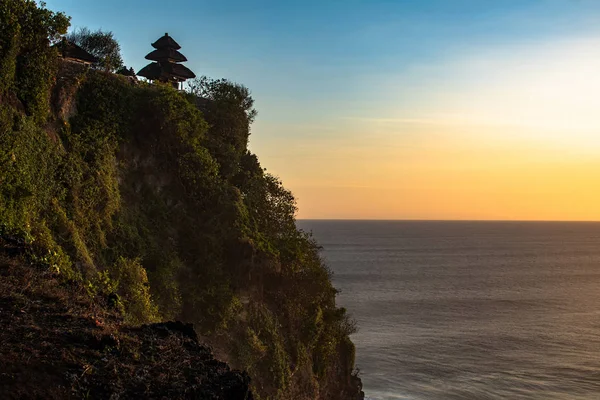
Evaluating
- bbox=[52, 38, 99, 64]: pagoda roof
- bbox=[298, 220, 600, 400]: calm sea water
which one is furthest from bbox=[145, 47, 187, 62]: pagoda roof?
bbox=[298, 220, 600, 400]: calm sea water

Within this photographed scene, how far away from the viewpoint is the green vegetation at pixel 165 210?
20.7 m

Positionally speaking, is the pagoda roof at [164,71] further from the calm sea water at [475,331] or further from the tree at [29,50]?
the calm sea water at [475,331]

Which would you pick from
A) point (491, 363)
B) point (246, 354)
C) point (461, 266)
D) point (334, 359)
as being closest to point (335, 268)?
point (461, 266)

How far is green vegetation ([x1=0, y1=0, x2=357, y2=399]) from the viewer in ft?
67.9

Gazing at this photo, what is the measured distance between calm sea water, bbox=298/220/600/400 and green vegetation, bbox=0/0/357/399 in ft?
59.9

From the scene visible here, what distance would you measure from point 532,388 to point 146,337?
4499 cm

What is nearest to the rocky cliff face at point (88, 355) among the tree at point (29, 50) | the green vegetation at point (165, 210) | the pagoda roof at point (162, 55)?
the green vegetation at point (165, 210)

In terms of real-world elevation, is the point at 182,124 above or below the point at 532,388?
above

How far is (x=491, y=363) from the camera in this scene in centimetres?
5441

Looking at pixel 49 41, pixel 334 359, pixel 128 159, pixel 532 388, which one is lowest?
pixel 532 388

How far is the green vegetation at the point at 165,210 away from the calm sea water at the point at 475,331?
18.3m

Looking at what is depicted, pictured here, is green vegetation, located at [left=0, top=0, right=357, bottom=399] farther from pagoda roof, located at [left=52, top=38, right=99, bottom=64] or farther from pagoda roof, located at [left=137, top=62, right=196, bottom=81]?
pagoda roof, located at [left=137, top=62, right=196, bottom=81]

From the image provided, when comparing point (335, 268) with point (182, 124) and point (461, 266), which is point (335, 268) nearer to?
point (461, 266)

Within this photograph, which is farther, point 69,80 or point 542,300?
point 542,300
